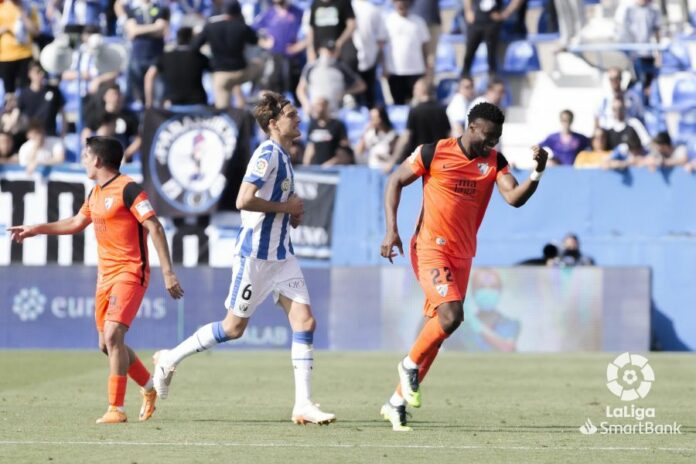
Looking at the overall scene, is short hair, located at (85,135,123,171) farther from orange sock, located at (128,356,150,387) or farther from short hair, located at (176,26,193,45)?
short hair, located at (176,26,193,45)

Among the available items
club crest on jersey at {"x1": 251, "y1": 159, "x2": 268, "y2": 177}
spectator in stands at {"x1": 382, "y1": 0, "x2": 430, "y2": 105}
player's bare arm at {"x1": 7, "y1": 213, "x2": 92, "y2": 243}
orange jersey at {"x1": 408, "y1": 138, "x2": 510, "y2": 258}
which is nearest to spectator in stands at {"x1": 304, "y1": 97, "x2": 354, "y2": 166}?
spectator in stands at {"x1": 382, "y1": 0, "x2": 430, "y2": 105}

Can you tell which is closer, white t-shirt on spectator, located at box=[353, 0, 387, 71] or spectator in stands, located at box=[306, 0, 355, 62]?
spectator in stands, located at box=[306, 0, 355, 62]

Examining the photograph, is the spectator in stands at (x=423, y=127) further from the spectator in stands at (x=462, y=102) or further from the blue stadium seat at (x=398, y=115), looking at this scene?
the blue stadium seat at (x=398, y=115)

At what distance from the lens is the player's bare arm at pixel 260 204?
1027 centimetres

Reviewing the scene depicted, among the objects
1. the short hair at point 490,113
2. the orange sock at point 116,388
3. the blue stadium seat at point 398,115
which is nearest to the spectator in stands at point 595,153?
the blue stadium seat at point 398,115

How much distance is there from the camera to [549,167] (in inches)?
792

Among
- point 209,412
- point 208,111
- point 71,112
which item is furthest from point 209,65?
point 209,412

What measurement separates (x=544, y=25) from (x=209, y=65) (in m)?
5.89

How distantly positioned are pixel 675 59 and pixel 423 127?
5.01 meters

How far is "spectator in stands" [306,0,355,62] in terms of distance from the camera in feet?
72.9

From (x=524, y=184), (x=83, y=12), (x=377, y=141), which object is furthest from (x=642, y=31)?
(x=524, y=184)

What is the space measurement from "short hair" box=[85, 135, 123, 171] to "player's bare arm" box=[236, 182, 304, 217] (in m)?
1.06

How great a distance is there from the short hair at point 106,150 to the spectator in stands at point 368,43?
11.8 meters

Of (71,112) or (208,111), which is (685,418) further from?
(71,112)
